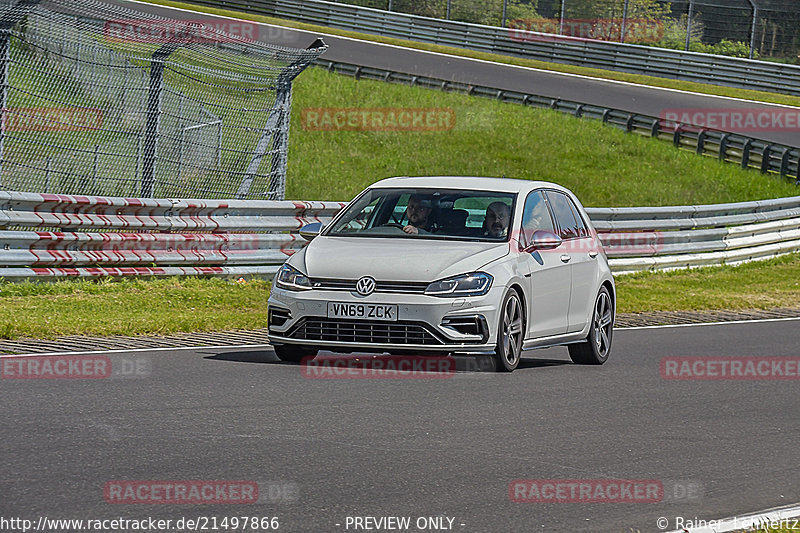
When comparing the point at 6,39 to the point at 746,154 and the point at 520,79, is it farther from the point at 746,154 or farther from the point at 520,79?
the point at 520,79

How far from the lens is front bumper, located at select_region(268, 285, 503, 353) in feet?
30.8

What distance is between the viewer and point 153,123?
1527 centimetres

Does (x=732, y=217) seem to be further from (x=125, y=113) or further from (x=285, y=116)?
(x=125, y=113)

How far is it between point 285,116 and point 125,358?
26.0 ft

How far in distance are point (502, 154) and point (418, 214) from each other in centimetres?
2297

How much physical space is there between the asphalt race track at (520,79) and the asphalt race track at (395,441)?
2903cm

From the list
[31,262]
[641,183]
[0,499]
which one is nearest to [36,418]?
[0,499]

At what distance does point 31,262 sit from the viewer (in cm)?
1329

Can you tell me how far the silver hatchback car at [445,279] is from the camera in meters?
9.42

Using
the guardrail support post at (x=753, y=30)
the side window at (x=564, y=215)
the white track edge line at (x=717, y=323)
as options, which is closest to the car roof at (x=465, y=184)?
the side window at (x=564, y=215)

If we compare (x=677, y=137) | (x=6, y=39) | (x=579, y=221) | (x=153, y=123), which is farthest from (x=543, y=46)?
(x=579, y=221)

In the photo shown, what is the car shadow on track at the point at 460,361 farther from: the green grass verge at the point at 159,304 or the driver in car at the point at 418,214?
the green grass verge at the point at 159,304

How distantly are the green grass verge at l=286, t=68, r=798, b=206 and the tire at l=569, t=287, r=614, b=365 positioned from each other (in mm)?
16210

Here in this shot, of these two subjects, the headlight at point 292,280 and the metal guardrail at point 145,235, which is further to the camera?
the metal guardrail at point 145,235
